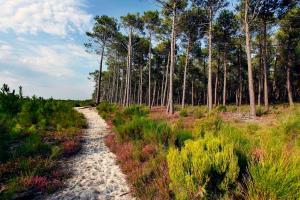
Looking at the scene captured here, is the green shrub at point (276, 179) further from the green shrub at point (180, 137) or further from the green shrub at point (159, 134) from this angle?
the green shrub at point (159, 134)

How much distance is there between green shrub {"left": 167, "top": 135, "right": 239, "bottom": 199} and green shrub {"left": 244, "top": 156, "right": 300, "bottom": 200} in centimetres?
39

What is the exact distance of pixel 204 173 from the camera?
3.88 m

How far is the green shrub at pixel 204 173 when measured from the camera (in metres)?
3.80

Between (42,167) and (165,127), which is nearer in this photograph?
(42,167)

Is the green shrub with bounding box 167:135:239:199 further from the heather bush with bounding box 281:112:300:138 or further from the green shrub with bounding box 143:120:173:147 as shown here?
the heather bush with bounding box 281:112:300:138

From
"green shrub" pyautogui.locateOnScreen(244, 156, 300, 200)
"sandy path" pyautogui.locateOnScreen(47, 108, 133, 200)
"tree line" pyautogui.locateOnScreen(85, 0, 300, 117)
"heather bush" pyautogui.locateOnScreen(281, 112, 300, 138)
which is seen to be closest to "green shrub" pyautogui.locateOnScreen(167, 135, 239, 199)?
"green shrub" pyautogui.locateOnScreen(244, 156, 300, 200)

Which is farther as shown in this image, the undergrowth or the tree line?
the tree line

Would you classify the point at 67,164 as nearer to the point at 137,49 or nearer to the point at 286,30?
the point at 286,30

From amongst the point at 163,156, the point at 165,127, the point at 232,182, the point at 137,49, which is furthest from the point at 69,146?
the point at 137,49

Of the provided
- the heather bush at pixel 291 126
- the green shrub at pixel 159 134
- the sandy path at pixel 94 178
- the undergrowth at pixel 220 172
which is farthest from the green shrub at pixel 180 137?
the heather bush at pixel 291 126

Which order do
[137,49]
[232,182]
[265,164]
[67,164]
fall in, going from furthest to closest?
[137,49] → [67,164] → [232,182] → [265,164]

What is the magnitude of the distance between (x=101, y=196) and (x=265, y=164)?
336 centimetres

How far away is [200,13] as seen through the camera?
24.1 m

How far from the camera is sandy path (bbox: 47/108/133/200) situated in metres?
5.26
